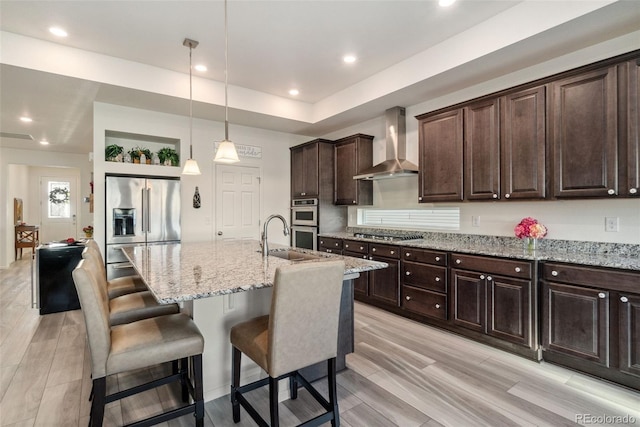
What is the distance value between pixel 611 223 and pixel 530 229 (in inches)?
22.9

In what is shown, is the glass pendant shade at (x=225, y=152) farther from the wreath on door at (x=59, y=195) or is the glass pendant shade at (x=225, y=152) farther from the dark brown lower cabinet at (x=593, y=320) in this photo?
the wreath on door at (x=59, y=195)

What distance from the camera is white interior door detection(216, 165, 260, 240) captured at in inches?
199

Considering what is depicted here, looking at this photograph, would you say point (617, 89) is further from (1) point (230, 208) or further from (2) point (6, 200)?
(2) point (6, 200)

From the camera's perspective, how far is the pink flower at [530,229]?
2.93m

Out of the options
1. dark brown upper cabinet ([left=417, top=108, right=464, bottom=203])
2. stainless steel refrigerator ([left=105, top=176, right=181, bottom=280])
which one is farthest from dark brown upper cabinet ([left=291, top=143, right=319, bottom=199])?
stainless steel refrigerator ([left=105, top=176, right=181, bottom=280])

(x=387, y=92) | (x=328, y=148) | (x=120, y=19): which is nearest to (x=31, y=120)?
(x=120, y=19)

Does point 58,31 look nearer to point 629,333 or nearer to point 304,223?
point 304,223

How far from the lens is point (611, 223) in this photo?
8.85 ft

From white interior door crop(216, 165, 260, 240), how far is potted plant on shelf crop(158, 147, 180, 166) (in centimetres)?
60

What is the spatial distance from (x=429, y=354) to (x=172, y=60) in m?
4.07

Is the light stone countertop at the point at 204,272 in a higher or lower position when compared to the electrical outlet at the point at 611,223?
lower

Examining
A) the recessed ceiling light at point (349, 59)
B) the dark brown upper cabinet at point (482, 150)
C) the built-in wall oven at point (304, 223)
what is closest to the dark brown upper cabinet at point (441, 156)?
the dark brown upper cabinet at point (482, 150)

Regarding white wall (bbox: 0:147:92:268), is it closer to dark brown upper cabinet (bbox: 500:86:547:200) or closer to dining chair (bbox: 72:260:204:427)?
dining chair (bbox: 72:260:204:427)

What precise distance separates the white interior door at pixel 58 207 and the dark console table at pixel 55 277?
669 cm
